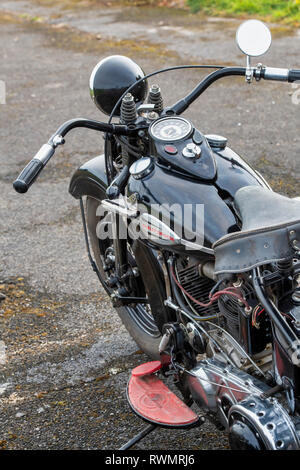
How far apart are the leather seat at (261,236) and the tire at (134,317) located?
1231 millimetres

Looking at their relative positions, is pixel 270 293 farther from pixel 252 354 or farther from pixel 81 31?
pixel 81 31

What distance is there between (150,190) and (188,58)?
20.9 feet

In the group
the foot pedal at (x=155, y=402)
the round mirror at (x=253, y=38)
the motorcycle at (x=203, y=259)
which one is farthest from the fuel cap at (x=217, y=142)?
the foot pedal at (x=155, y=402)

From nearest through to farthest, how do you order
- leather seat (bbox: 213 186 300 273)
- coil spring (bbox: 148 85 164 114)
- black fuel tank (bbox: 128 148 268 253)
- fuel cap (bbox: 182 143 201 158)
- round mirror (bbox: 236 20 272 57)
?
leather seat (bbox: 213 186 300 273) → black fuel tank (bbox: 128 148 268 253) → fuel cap (bbox: 182 143 201 158) → round mirror (bbox: 236 20 272 57) → coil spring (bbox: 148 85 164 114)

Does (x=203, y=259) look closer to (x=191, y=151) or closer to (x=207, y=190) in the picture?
A: (x=207, y=190)

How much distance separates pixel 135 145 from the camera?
2857 mm

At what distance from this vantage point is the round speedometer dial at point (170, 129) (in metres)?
2.62

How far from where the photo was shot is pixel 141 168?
2621 millimetres

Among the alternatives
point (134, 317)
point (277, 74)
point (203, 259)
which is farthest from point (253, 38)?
point (134, 317)

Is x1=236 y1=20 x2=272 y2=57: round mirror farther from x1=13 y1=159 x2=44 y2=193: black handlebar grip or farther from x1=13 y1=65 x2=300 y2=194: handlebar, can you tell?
x1=13 y1=159 x2=44 y2=193: black handlebar grip

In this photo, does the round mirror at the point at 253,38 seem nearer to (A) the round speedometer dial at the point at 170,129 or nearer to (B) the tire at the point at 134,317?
(A) the round speedometer dial at the point at 170,129

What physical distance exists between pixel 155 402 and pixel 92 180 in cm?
126

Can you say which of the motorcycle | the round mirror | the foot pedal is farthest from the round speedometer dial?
the foot pedal

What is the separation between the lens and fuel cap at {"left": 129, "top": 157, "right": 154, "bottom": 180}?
2615 mm
